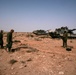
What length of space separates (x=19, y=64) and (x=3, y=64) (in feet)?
3.29

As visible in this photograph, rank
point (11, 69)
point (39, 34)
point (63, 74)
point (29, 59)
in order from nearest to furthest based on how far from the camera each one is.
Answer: point (63, 74) < point (11, 69) < point (29, 59) < point (39, 34)

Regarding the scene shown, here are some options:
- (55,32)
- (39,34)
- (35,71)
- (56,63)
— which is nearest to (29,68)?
(35,71)

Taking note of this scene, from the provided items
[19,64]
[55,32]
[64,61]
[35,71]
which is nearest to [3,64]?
[19,64]

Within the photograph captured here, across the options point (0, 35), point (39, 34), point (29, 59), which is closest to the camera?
point (29, 59)

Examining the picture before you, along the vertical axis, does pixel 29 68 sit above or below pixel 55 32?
below

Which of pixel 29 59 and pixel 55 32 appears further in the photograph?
pixel 55 32

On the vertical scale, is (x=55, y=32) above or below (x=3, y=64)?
above

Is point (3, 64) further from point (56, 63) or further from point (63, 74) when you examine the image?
point (63, 74)

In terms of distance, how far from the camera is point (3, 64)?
300 inches

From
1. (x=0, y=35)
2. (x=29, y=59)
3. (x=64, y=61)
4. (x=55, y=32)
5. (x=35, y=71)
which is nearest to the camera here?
(x=35, y=71)

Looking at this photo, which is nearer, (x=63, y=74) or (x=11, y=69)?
(x=63, y=74)

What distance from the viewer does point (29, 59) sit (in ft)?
25.5

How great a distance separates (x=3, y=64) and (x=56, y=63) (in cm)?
301

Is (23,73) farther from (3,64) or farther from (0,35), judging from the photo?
(0,35)
